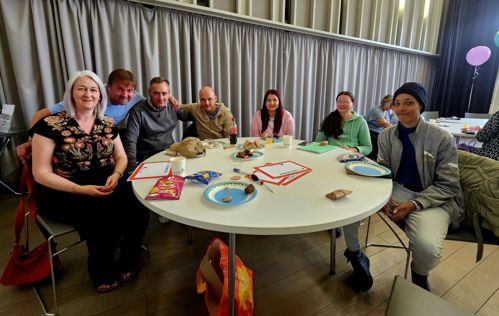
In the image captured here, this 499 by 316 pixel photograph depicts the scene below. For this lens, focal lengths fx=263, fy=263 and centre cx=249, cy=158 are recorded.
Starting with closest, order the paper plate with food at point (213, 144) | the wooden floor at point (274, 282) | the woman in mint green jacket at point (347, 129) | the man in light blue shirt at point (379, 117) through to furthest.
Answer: the wooden floor at point (274, 282)
the paper plate with food at point (213, 144)
the woman in mint green jacket at point (347, 129)
the man in light blue shirt at point (379, 117)

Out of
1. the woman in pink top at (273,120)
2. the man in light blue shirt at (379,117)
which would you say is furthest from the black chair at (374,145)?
the woman in pink top at (273,120)

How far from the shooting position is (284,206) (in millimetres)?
965

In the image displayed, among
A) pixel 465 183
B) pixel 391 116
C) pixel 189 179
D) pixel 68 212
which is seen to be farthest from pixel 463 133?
pixel 68 212

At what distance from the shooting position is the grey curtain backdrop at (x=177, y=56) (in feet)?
8.05

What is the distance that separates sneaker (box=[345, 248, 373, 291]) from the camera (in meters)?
1.49

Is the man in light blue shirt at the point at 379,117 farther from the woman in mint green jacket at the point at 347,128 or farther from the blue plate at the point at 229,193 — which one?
the blue plate at the point at 229,193

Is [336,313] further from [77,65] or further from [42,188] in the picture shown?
[77,65]

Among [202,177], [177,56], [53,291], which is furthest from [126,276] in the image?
[177,56]

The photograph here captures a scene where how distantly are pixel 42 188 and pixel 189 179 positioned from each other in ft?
2.62

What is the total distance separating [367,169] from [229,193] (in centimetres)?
75

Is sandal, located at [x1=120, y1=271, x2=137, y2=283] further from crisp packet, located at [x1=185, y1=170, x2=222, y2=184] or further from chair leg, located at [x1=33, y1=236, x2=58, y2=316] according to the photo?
crisp packet, located at [x1=185, y1=170, x2=222, y2=184]

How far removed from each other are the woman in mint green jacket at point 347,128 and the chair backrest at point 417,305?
1.49 m

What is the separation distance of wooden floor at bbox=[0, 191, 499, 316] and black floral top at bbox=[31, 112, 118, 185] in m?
0.65

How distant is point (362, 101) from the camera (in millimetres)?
5117
